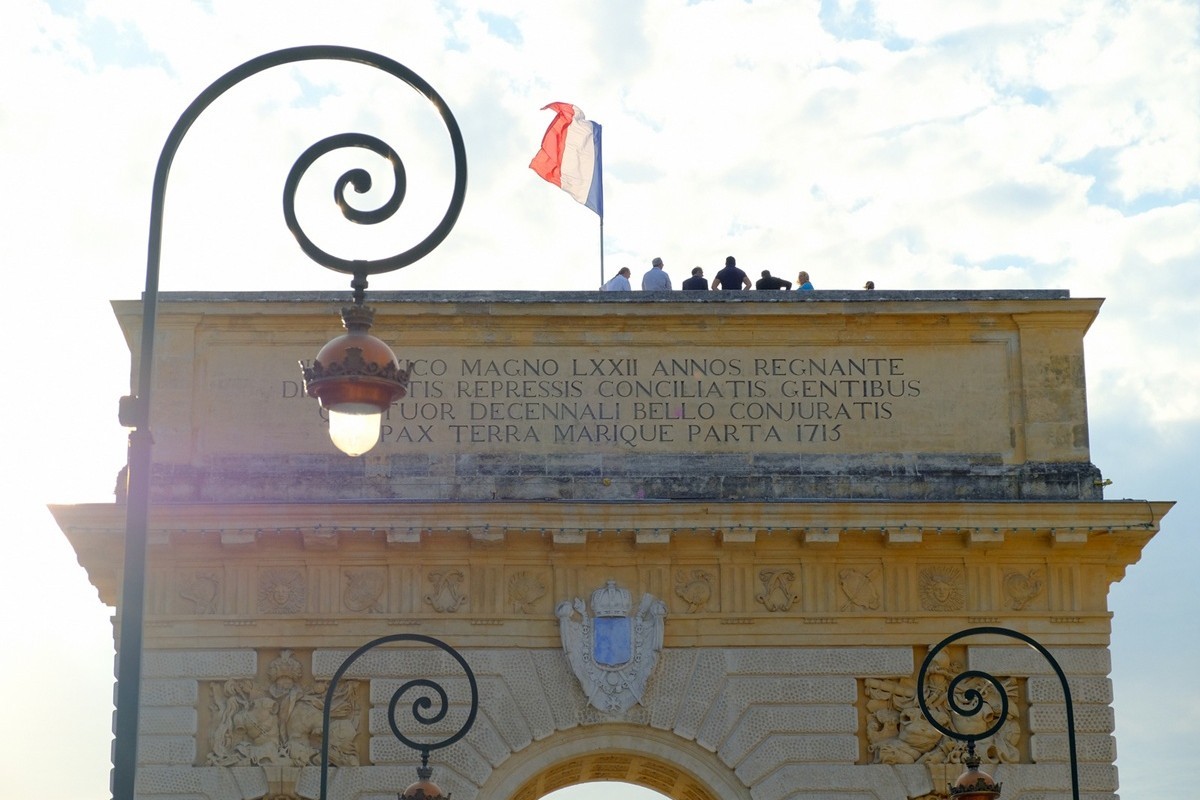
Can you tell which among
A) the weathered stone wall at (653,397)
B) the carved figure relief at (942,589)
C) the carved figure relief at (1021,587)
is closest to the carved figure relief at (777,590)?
the weathered stone wall at (653,397)

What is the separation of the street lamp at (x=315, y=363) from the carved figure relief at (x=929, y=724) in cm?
1362

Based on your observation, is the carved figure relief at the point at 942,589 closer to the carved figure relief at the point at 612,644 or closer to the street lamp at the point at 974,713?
the street lamp at the point at 974,713

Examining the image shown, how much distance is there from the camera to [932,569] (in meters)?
25.2

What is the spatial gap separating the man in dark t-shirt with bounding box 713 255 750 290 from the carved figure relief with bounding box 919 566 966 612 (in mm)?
4558

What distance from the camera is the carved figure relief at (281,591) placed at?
24969mm

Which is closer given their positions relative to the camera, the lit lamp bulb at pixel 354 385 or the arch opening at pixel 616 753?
the lit lamp bulb at pixel 354 385

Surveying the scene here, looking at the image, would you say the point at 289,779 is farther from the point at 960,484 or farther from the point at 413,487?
the point at 960,484

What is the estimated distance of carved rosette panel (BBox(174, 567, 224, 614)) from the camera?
25031 mm

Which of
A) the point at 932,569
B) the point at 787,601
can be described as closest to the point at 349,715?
the point at 787,601

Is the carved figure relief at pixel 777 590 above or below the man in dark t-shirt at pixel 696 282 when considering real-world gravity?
below

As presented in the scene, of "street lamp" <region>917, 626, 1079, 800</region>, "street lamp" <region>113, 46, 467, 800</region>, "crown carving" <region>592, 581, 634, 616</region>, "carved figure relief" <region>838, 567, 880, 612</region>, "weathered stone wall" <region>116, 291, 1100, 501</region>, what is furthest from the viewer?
"weathered stone wall" <region>116, 291, 1100, 501</region>

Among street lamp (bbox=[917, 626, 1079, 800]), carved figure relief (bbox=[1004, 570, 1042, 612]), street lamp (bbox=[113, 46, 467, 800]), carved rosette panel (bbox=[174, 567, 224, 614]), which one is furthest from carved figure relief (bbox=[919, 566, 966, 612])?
street lamp (bbox=[113, 46, 467, 800])

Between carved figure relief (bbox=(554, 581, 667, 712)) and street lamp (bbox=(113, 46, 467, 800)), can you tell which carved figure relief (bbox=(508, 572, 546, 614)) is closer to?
carved figure relief (bbox=(554, 581, 667, 712))

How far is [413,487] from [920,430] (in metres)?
6.01
